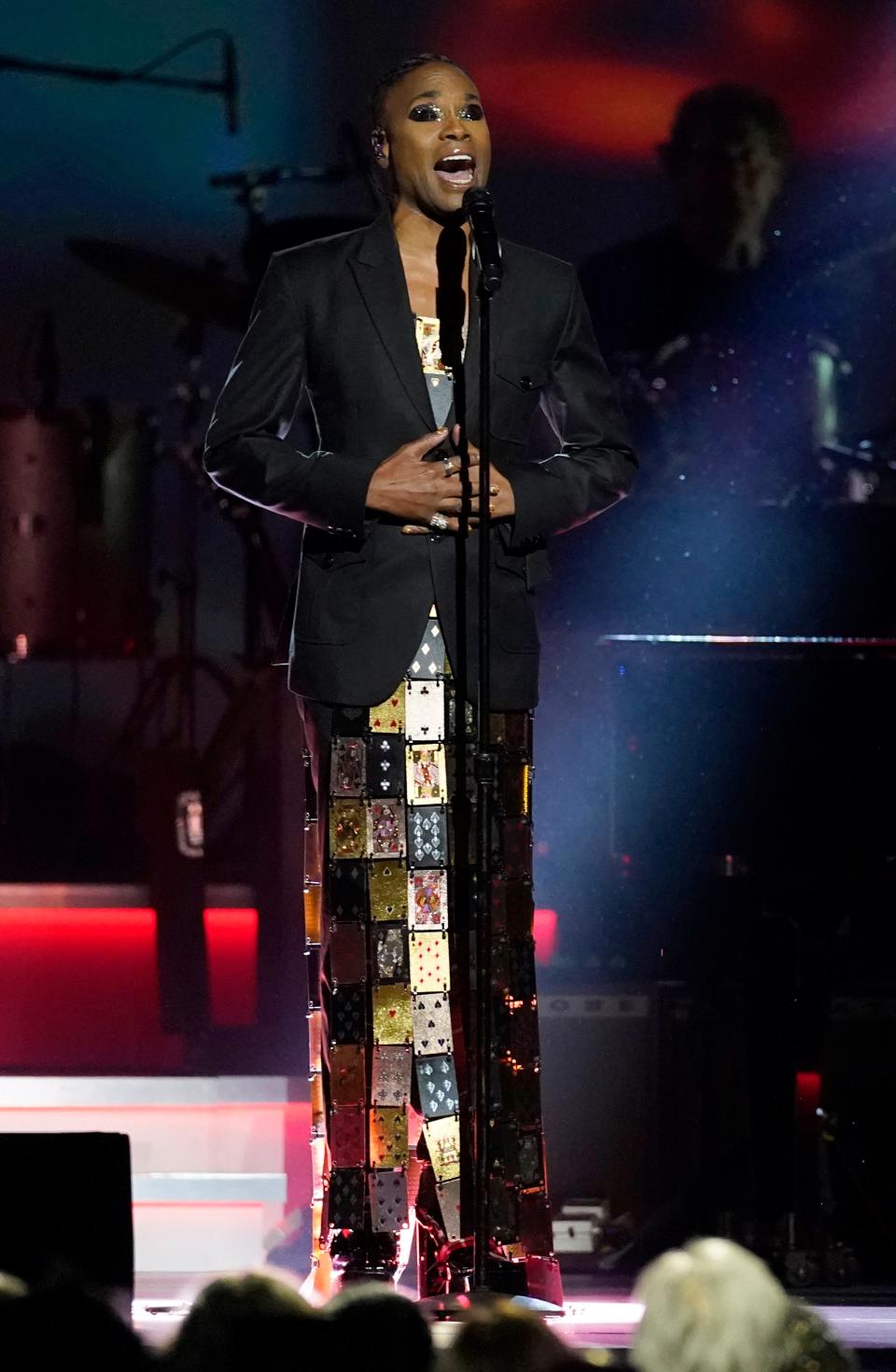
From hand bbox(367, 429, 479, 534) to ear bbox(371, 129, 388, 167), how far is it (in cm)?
46

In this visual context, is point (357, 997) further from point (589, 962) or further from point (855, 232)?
point (855, 232)

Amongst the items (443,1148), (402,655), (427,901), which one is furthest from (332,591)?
(443,1148)

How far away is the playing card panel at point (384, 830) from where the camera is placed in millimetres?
2717

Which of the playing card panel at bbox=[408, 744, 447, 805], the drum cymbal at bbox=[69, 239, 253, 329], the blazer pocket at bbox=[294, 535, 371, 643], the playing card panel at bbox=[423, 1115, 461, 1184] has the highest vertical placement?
the drum cymbal at bbox=[69, 239, 253, 329]

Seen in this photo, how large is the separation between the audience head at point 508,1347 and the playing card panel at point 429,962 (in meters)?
1.22

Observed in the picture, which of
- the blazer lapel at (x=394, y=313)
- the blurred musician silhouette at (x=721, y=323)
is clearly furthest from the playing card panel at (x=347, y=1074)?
the blurred musician silhouette at (x=721, y=323)

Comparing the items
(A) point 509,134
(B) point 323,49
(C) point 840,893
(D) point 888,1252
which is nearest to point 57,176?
(B) point 323,49

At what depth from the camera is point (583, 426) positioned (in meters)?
2.90

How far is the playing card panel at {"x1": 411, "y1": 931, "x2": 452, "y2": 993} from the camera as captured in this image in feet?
8.91

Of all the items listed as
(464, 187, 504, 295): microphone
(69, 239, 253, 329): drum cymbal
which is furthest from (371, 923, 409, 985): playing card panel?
(69, 239, 253, 329): drum cymbal

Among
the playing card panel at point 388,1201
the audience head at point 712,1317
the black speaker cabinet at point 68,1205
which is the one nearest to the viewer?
the audience head at point 712,1317

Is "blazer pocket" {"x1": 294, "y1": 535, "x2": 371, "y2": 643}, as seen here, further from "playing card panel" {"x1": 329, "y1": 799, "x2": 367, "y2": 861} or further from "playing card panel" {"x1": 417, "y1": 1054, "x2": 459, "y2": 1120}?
"playing card panel" {"x1": 417, "y1": 1054, "x2": 459, "y2": 1120}

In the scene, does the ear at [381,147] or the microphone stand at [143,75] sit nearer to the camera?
the ear at [381,147]

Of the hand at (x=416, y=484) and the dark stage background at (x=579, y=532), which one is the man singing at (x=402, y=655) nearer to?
the hand at (x=416, y=484)
